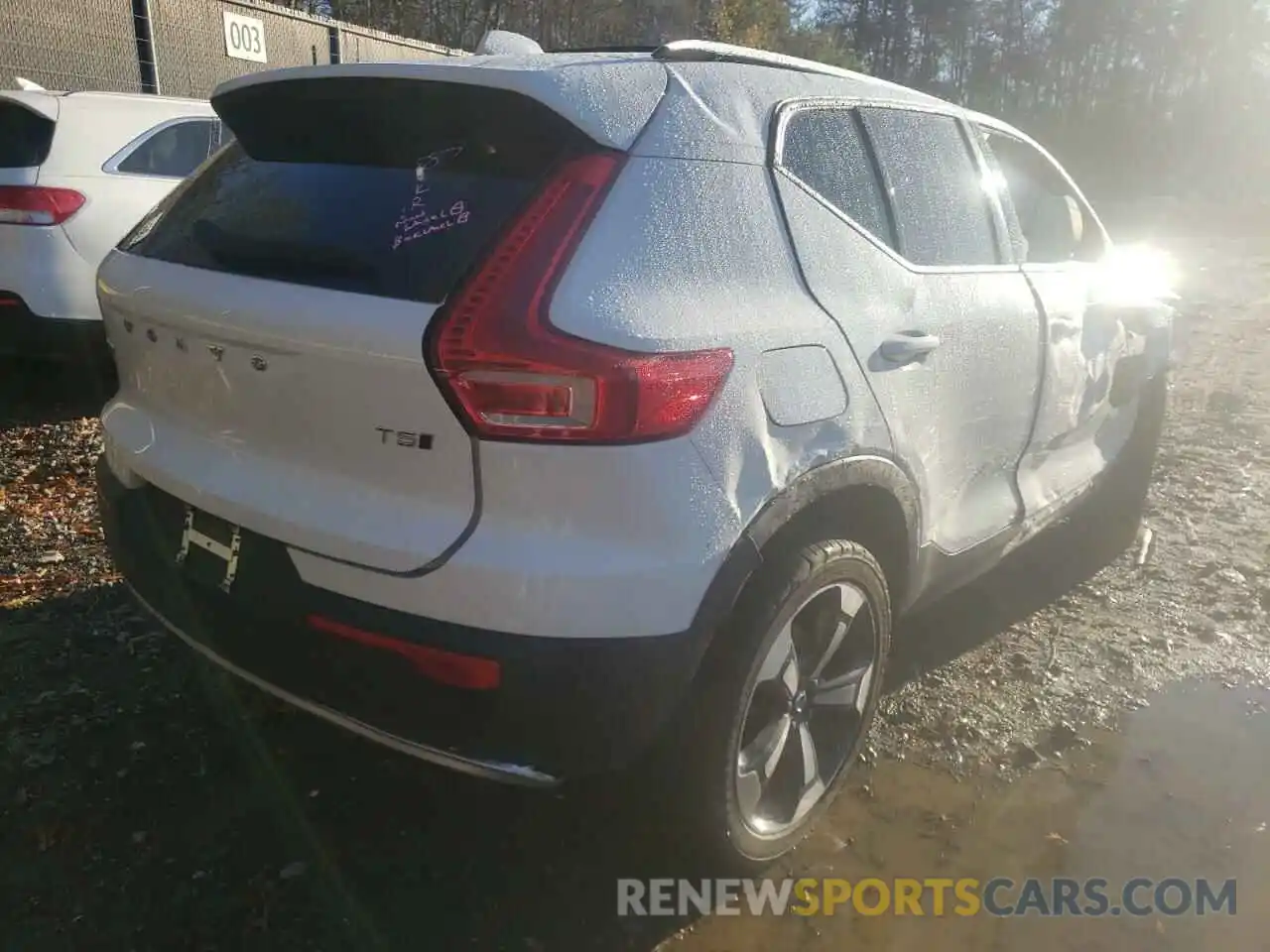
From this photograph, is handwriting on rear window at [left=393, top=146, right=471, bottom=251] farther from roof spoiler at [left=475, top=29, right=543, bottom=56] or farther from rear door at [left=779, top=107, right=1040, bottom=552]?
rear door at [left=779, top=107, right=1040, bottom=552]

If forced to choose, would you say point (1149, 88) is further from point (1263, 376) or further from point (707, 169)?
point (707, 169)

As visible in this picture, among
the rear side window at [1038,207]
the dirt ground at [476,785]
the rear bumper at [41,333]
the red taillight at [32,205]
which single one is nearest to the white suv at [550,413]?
the dirt ground at [476,785]

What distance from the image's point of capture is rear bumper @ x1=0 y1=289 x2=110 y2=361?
16.8 feet

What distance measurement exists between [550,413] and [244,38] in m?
12.0

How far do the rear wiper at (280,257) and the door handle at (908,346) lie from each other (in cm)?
118

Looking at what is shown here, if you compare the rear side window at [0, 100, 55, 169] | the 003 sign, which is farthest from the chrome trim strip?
the 003 sign

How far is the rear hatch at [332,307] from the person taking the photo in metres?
1.90

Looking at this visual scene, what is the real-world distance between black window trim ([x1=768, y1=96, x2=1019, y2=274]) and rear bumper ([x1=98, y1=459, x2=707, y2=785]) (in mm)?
1113

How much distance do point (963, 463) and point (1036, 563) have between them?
1.72m

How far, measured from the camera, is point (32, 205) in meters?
5.15

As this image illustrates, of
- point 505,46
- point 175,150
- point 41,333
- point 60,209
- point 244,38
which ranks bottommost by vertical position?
point 41,333

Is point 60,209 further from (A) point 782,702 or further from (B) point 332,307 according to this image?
(A) point 782,702

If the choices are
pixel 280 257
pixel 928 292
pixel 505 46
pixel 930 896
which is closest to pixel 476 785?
pixel 930 896

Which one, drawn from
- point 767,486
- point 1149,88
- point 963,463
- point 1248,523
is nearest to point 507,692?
point 767,486
